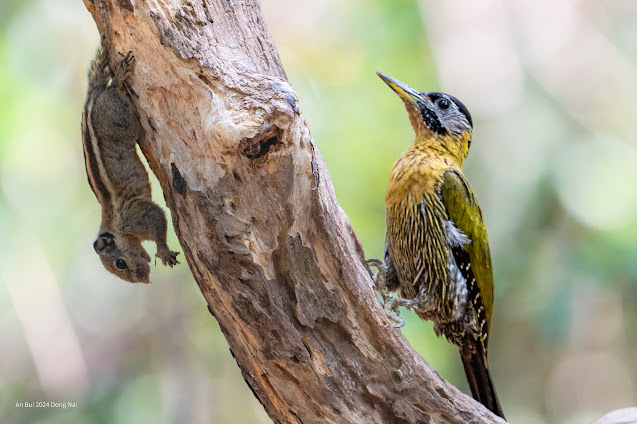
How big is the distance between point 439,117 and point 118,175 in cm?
201

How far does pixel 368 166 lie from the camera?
6695 mm

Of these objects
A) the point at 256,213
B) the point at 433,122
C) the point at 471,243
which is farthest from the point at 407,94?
the point at 256,213

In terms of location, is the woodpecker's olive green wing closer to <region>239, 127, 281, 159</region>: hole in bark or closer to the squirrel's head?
<region>239, 127, 281, 159</region>: hole in bark

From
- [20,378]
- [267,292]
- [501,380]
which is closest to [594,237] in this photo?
[501,380]

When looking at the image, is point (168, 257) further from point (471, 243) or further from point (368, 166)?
point (368, 166)

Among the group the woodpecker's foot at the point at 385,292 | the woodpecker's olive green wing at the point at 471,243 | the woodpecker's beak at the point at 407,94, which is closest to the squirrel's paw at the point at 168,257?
the woodpecker's foot at the point at 385,292

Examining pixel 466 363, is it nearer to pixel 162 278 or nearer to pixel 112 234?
pixel 112 234

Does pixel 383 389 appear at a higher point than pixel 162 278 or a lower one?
lower

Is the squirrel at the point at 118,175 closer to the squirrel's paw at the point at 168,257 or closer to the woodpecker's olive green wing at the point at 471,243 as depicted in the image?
the squirrel's paw at the point at 168,257

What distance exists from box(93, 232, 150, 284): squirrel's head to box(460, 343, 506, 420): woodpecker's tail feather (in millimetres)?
2052

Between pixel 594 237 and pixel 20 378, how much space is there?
20.0 feet

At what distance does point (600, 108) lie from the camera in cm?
698

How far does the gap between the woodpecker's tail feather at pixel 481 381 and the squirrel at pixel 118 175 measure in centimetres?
189

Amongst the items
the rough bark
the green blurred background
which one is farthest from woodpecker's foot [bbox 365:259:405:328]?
the green blurred background
